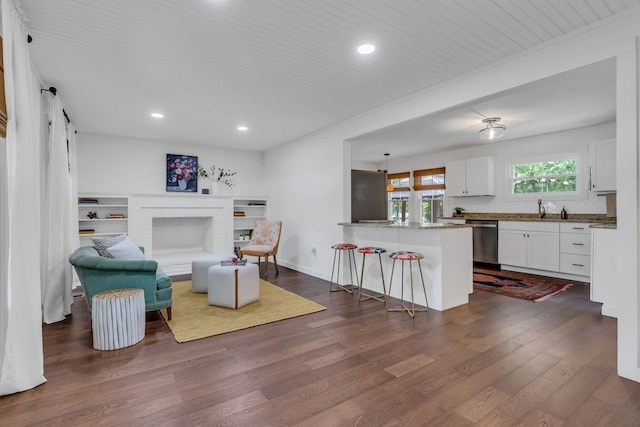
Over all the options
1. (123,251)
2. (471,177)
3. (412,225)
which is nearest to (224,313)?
(123,251)

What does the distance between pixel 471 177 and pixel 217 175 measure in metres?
5.27

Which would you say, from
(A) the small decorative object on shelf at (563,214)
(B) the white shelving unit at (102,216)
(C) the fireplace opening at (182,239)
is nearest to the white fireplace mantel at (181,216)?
(C) the fireplace opening at (182,239)

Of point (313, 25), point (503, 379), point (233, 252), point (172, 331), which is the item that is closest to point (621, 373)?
point (503, 379)

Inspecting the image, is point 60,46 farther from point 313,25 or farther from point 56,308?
point 56,308

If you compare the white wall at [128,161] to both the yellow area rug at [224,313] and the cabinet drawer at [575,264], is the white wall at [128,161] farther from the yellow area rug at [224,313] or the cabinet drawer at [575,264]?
the cabinet drawer at [575,264]

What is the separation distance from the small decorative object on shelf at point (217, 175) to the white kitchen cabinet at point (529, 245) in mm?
5465

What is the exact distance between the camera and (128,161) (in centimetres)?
583

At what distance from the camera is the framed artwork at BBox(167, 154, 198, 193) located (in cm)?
618

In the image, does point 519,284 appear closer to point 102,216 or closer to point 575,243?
point 575,243

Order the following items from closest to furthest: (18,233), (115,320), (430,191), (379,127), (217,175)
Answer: (18,233), (115,320), (379,127), (217,175), (430,191)

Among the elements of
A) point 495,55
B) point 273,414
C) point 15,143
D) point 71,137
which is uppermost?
point 495,55

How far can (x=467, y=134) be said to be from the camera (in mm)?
5645

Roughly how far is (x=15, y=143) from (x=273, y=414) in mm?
2373

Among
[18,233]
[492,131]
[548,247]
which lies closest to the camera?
[18,233]
